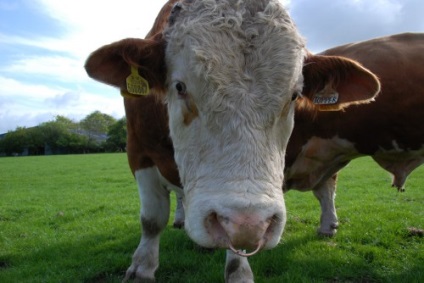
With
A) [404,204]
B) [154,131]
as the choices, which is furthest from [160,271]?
[404,204]

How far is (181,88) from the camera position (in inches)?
120

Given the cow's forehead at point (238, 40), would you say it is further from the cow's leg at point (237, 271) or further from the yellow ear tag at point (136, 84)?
the cow's leg at point (237, 271)

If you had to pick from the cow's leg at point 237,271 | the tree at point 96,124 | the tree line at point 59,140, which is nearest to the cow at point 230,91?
the cow's leg at point 237,271

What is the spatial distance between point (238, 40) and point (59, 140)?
108 metres

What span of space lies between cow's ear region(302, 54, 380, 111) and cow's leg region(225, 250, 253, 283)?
5.32 ft

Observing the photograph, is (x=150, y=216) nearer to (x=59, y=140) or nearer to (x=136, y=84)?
(x=136, y=84)

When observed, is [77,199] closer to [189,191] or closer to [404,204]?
[404,204]

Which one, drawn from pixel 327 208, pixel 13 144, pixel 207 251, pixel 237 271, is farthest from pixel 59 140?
pixel 237 271

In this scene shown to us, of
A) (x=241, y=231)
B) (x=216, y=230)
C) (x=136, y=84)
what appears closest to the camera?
(x=241, y=231)

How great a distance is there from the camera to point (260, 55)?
2900 millimetres

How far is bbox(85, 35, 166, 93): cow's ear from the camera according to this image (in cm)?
327

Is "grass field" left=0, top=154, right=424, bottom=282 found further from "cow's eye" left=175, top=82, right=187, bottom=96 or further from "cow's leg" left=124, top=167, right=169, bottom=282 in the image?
"cow's eye" left=175, top=82, right=187, bottom=96

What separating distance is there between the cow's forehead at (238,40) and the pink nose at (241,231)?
89 centimetres

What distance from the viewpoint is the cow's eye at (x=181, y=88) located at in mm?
3022
